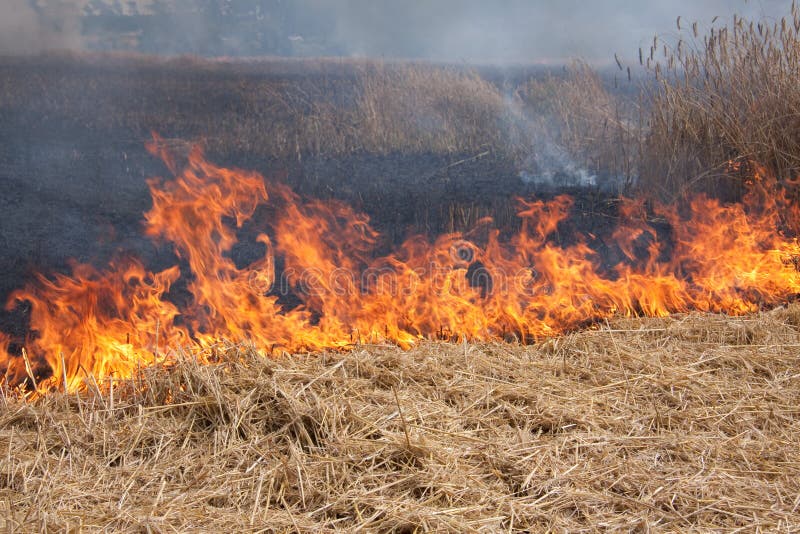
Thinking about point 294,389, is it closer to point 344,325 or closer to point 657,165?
point 344,325

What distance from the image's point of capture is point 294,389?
2938 millimetres

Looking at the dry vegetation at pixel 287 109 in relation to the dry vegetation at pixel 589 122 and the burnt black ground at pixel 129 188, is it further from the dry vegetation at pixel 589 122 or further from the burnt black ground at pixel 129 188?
the dry vegetation at pixel 589 122

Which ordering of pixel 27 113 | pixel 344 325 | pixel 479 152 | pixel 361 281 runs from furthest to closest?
pixel 27 113 → pixel 479 152 → pixel 361 281 → pixel 344 325

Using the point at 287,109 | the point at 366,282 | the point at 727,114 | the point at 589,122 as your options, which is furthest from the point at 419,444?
the point at 287,109

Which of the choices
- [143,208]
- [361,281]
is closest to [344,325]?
[361,281]

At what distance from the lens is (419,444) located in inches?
101

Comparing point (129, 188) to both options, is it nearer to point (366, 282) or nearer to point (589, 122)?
point (366, 282)

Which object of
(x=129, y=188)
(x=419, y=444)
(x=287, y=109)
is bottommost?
(x=419, y=444)

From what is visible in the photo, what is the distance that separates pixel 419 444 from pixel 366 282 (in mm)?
2247

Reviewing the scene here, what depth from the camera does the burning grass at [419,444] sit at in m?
2.28

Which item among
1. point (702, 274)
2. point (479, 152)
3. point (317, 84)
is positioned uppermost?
point (317, 84)

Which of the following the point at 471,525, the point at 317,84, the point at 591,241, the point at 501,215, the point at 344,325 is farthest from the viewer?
the point at 317,84

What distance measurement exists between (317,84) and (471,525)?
1214 centimetres

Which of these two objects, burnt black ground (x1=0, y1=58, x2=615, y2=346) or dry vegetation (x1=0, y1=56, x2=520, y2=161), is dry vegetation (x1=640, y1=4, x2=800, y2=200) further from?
dry vegetation (x1=0, y1=56, x2=520, y2=161)
